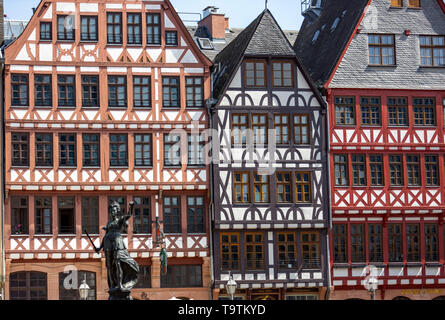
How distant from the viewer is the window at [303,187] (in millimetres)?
30828

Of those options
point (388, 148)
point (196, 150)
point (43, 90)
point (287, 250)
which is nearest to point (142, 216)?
point (196, 150)

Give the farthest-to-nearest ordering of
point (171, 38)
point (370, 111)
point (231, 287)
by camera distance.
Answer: point (370, 111) → point (171, 38) → point (231, 287)

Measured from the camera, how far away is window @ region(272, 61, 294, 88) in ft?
102

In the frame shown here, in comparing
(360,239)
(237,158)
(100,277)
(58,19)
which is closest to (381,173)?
(360,239)

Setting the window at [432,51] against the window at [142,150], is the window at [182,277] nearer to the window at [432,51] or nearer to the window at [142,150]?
the window at [142,150]

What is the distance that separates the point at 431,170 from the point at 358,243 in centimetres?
383

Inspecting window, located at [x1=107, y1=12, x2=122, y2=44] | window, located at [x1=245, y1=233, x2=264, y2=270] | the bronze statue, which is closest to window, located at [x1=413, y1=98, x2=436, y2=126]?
window, located at [x1=245, y1=233, x2=264, y2=270]

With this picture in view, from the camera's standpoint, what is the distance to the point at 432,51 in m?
32.6

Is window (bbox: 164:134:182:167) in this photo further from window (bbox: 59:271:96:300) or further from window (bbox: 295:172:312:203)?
window (bbox: 59:271:96:300)

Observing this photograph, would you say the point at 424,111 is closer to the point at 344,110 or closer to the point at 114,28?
the point at 344,110

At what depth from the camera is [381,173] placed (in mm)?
31641

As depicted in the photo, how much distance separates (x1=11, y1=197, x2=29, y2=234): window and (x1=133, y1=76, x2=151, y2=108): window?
4.98 meters
